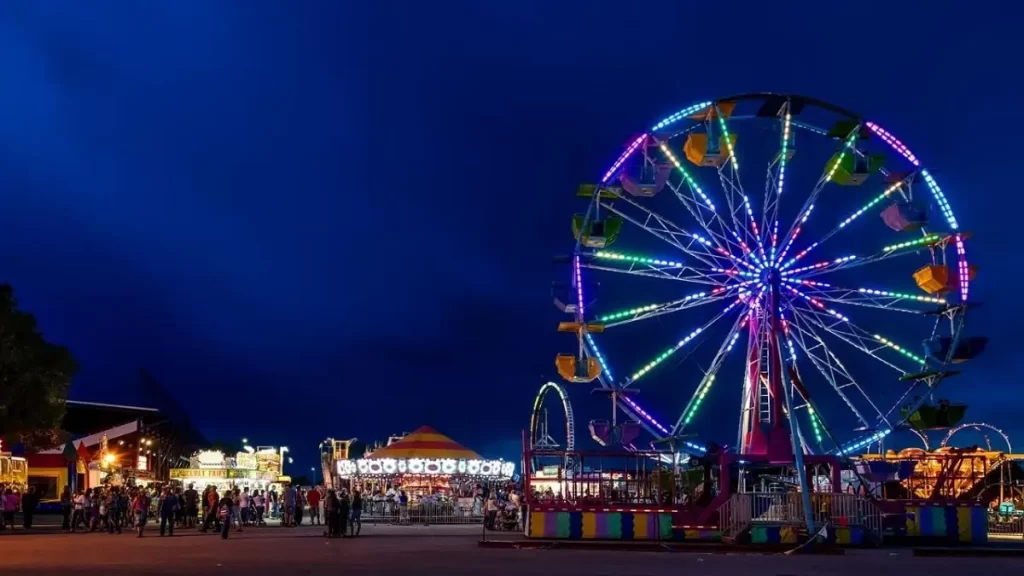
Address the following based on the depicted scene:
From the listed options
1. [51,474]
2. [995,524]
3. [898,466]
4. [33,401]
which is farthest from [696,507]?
[51,474]

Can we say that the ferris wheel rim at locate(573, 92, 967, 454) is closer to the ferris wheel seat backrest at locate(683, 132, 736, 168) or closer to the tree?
the ferris wheel seat backrest at locate(683, 132, 736, 168)

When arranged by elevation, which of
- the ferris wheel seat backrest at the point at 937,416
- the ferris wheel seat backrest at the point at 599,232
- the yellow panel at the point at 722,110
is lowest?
the ferris wheel seat backrest at the point at 937,416

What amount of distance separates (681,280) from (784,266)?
2.72m

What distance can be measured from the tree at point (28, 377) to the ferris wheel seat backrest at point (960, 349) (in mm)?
28042

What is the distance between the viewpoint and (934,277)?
96.9ft

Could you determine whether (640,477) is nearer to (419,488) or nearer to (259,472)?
(259,472)

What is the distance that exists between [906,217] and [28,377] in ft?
91.3

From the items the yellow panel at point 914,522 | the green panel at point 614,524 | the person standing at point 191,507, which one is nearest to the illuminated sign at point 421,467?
the person standing at point 191,507

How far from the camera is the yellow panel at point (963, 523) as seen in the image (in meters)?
27.8

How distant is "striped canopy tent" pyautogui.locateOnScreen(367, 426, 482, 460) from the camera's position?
54531 mm

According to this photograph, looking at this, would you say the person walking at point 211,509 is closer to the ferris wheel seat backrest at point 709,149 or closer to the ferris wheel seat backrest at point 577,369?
the ferris wheel seat backrest at point 577,369

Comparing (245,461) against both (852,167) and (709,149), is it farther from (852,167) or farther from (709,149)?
(852,167)

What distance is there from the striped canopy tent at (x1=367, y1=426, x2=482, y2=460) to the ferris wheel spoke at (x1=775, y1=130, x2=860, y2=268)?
28.3m

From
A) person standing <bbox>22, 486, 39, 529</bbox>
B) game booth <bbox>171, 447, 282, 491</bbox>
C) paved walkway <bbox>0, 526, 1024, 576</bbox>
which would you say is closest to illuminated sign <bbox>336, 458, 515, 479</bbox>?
game booth <bbox>171, 447, 282, 491</bbox>
